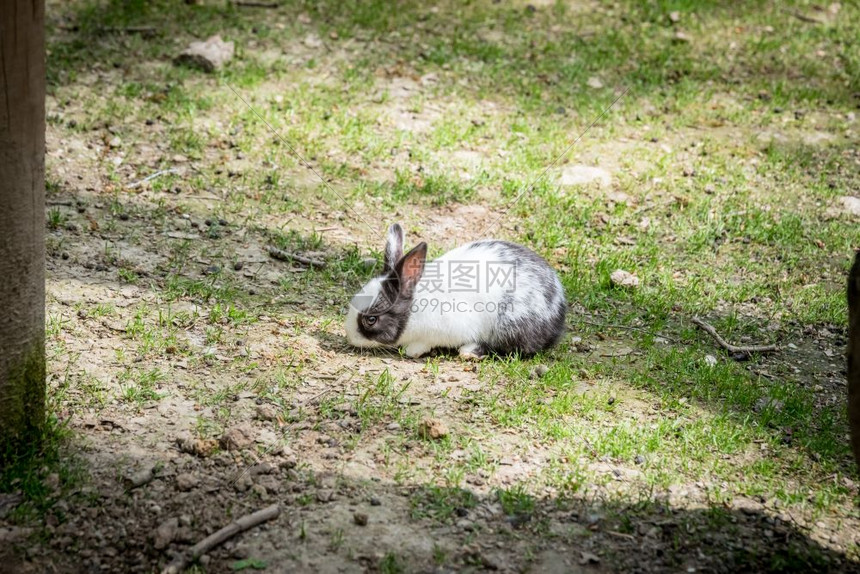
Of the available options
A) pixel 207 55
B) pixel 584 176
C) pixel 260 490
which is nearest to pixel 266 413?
pixel 260 490

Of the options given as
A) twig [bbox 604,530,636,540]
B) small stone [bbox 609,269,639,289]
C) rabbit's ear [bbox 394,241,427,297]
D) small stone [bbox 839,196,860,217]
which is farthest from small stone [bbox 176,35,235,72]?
twig [bbox 604,530,636,540]

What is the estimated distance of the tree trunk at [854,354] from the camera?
3375 millimetres

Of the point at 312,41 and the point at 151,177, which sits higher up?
the point at 312,41

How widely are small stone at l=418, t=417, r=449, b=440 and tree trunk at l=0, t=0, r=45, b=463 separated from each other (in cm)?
163

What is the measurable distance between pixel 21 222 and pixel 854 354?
317 cm

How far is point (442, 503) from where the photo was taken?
377 centimetres

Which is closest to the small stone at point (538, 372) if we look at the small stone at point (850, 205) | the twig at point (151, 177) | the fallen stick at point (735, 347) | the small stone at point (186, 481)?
the fallen stick at point (735, 347)

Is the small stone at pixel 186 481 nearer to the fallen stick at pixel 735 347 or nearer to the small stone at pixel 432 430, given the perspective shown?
the small stone at pixel 432 430

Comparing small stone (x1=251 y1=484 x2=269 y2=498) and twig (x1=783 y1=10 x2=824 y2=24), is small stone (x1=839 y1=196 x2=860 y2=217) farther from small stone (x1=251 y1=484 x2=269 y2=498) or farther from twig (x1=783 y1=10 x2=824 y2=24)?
small stone (x1=251 y1=484 x2=269 y2=498)

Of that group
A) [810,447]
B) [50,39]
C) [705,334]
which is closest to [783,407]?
[810,447]

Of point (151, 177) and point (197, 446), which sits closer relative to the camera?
point (197, 446)

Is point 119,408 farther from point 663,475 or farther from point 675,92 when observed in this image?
point 675,92

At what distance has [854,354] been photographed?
3.40m

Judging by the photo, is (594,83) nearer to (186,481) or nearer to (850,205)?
(850,205)
